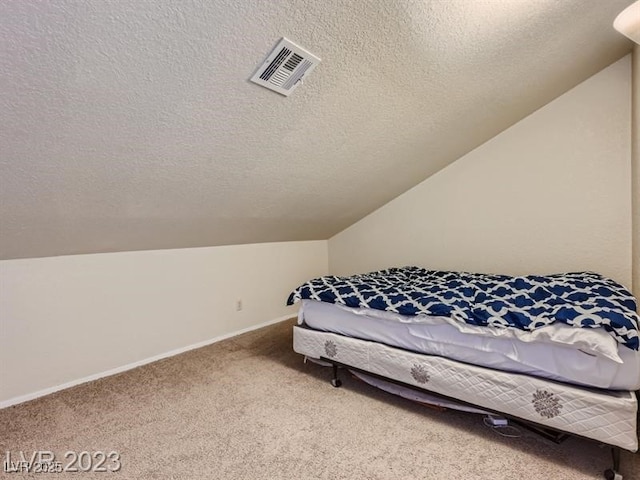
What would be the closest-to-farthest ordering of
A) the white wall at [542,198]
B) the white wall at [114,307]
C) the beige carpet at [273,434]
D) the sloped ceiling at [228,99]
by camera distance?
the sloped ceiling at [228,99], the beige carpet at [273,434], the white wall at [114,307], the white wall at [542,198]

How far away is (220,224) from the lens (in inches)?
104

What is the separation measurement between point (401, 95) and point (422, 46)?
1.13 ft

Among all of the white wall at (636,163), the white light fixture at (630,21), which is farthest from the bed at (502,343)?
the white light fixture at (630,21)

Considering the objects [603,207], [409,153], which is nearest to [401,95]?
[409,153]

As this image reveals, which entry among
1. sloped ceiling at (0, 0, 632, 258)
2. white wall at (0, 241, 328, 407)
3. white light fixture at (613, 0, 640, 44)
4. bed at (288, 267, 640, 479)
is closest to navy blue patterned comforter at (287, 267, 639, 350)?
bed at (288, 267, 640, 479)

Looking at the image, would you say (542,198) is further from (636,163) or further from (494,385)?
(494,385)

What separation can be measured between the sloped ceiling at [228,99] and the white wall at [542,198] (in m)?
0.25

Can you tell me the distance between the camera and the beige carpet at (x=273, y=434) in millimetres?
1434

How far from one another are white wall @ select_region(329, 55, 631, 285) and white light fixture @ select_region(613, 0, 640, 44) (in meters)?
1.47

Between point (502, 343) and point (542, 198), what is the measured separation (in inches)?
72.6

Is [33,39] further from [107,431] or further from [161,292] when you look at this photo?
[161,292]

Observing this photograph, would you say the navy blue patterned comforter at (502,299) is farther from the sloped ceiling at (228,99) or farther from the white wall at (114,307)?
the white wall at (114,307)

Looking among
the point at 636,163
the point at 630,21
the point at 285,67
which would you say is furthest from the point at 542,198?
the point at 285,67

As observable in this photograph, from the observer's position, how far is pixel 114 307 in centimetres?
242
